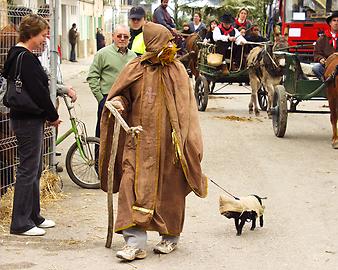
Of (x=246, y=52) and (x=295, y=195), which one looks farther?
(x=246, y=52)

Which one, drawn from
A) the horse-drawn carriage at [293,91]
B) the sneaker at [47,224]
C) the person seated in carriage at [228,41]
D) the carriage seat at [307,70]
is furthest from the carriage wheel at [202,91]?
the sneaker at [47,224]

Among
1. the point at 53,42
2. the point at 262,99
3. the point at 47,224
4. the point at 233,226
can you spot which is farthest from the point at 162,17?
the point at 47,224

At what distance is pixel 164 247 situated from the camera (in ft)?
23.3

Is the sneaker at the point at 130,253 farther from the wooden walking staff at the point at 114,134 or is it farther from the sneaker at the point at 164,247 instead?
the wooden walking staff at the point at 114,134

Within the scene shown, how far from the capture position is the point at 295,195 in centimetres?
974

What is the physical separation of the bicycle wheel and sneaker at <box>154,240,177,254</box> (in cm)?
290

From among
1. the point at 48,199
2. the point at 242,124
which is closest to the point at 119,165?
the point at 48,199

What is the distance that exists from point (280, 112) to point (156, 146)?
24.4 feet

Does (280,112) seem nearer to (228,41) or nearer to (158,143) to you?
(228,41)

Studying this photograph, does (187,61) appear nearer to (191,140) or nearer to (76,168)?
(76,168)

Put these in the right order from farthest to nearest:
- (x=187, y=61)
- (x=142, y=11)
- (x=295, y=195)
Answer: (x=187, y=61) → (x=142, y=11) → (x=295, y=195)

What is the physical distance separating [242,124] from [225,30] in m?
2.75

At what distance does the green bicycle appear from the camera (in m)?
9.91

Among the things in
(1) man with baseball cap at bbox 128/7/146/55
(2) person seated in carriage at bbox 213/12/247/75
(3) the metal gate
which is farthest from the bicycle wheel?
(2) person seated in carriage at bbox 213/12/247/75
